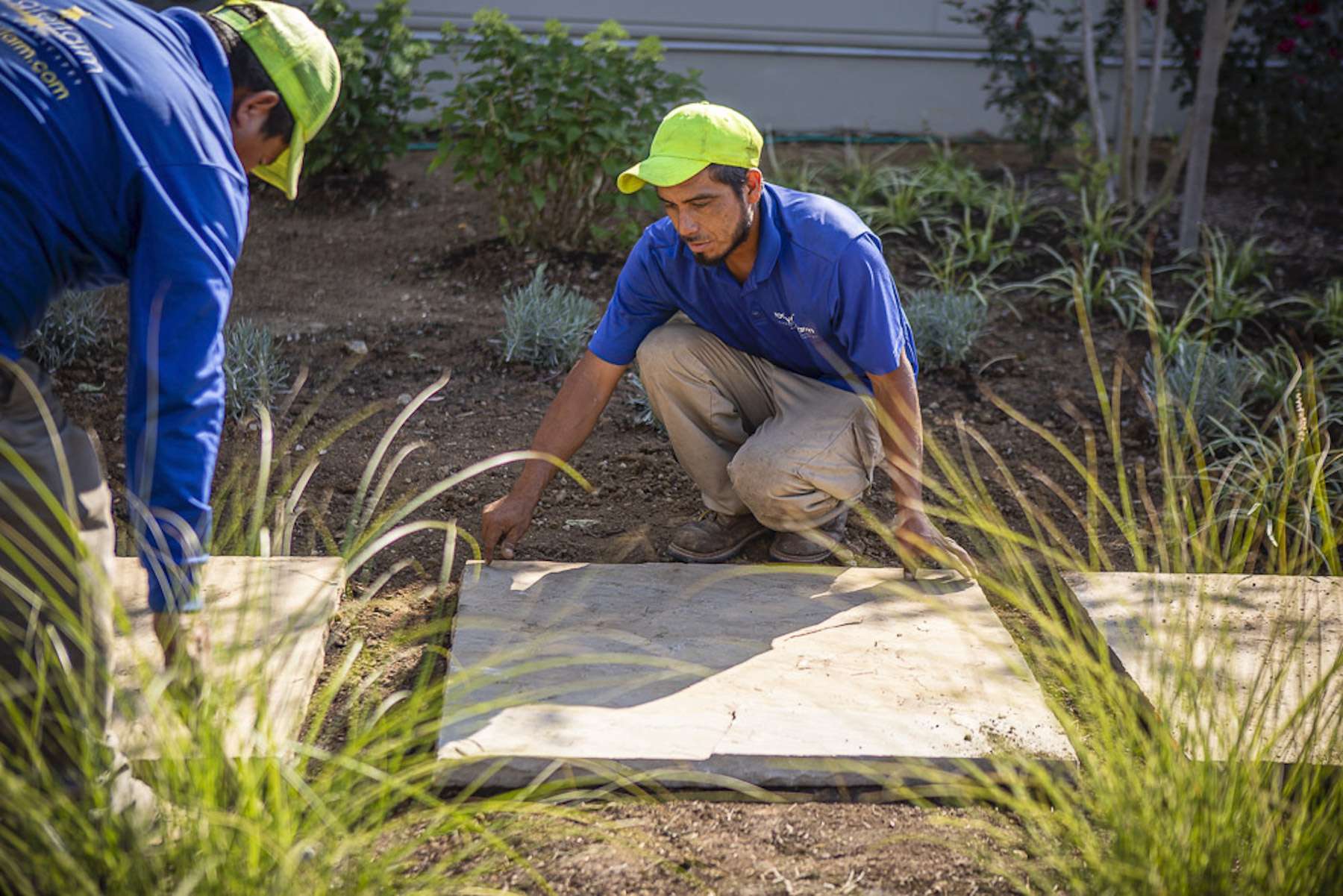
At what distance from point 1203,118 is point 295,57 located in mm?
4521

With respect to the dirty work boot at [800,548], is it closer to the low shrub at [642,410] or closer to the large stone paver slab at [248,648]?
the low shrub at [642,410]

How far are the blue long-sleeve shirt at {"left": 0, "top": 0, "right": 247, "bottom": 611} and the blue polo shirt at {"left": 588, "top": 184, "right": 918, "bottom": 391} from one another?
53.3 inches

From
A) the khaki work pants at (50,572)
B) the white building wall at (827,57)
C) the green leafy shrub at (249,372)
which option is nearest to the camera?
the khaki work pants at (50,572)

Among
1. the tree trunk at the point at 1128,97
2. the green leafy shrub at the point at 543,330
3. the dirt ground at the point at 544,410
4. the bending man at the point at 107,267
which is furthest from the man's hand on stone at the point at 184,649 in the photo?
the tree trunk at the point at 1128,97

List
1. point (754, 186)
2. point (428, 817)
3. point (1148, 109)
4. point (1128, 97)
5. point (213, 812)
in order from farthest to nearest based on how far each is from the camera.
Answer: point (1148, 109) < point (1128, 97) < point (754, 186) < point (428, 817) < point (213, 812)

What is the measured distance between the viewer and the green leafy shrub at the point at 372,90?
18.9 ft

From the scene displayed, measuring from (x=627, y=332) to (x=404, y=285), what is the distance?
2.25 metres

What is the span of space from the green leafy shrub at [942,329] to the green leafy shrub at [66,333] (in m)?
2.73

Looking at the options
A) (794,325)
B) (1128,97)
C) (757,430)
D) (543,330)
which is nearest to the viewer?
(794,325)

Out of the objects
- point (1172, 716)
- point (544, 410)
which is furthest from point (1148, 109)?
point (1172, 716)

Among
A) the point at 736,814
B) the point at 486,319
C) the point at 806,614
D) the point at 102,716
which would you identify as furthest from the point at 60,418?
the point at 486,319

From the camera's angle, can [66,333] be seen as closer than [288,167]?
No

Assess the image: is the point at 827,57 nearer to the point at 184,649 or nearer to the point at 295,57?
the point at 295,57

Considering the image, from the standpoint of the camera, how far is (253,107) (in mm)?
2035
